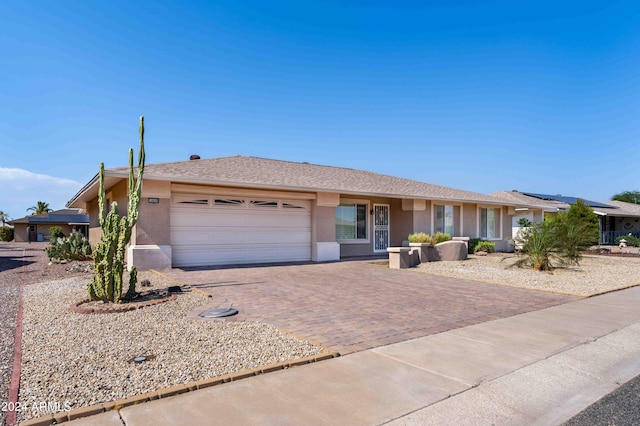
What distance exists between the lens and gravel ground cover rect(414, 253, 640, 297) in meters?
10.8

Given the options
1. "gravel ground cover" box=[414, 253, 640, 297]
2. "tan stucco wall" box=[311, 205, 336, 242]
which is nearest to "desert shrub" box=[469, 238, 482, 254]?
"gravel ground cover" box=[414, 253, 640, 297]

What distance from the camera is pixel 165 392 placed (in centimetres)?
380

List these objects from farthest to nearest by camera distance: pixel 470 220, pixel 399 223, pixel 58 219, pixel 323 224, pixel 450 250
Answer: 1. pixel 58 219
2. pixel 470 220
3. pixel 399 223
4. pixel 450 250
5. pixel 323 224

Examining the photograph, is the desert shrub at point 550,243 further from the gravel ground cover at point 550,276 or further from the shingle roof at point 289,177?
the shingle roof at point 289,177

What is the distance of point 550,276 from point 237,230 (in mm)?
11105

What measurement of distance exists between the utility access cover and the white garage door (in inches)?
293

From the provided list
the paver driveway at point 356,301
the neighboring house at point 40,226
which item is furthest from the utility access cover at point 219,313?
the neighboring house at point 40,226

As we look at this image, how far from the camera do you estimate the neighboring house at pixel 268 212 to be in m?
13.3

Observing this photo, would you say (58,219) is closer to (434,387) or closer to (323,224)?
(323,224)

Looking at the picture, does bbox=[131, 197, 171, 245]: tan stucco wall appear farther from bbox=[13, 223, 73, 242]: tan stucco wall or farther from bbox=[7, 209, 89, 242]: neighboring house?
bbox=[13, 223, 73, 242]: tan stucco wall

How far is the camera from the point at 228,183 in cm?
1393

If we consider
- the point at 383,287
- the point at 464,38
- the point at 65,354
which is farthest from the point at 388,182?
the point at 65,354

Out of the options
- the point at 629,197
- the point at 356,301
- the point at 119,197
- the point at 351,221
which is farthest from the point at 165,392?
the point at 629,197

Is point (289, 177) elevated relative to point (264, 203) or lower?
elevated
